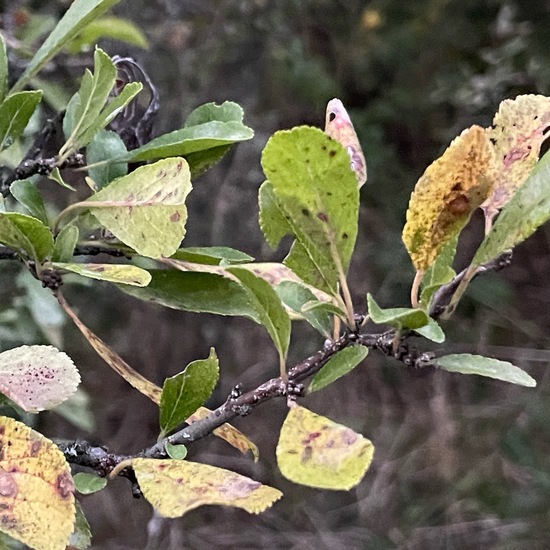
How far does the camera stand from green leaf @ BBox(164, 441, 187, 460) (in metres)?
0.35

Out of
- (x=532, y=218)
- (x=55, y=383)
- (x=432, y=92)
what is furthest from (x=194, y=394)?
(x=432, y=92)

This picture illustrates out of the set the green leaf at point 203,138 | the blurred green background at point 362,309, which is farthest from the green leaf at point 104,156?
the blurred green background at point 362,309

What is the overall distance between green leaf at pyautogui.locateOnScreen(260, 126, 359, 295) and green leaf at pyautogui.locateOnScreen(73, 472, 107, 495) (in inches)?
5.8

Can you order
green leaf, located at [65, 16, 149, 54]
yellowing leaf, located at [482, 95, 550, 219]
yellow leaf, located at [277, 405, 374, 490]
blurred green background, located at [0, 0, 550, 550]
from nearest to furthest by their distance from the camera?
1. yellow leaf, located at [277, 405, 374, 490]
2. yellowing leaf, located at [482, 95, 550, 219]
3. green leaf, located at [65, 16, 149, 54]
4. blurred green background, located at [0, 0, 550, 550]

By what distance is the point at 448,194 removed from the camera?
13.3 inches

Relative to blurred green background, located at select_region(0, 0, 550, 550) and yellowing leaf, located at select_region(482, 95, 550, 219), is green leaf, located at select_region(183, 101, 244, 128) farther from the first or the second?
blurred green background, located at select_region(0, 0, 550, 550)

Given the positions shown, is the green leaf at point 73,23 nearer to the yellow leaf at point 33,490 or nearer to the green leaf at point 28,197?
the green leaf at point 28,197

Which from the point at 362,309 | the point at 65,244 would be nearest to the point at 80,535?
the point at 65,244

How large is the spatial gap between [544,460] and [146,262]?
43.9 inches

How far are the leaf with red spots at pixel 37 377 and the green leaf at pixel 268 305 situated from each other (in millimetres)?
86

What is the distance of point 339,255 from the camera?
0.35m

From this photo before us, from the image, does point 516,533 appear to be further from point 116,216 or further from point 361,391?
point 116,216

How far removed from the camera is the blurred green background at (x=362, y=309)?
4.90 feet

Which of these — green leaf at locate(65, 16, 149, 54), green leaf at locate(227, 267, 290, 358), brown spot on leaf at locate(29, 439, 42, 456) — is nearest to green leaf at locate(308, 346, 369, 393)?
green leaf at locate(227, 267, 290, 358)
